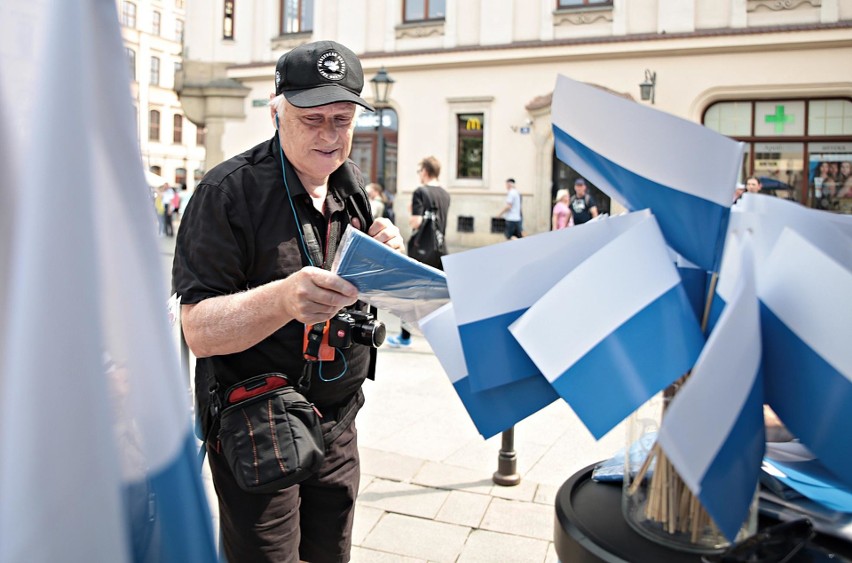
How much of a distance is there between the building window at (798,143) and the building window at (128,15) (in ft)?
50.0

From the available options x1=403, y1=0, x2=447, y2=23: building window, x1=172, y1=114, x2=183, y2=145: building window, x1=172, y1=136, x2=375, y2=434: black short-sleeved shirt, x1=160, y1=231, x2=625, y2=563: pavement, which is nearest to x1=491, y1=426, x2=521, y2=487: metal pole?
x1=160, y1=231, x2=625, y2=563: pavement

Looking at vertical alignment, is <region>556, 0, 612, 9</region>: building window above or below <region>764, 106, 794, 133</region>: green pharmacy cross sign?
above

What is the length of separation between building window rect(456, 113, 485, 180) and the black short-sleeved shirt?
15.6m

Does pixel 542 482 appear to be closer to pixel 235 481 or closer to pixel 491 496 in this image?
pixel 491 496

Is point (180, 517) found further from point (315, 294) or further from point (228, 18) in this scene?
point (228, 18)

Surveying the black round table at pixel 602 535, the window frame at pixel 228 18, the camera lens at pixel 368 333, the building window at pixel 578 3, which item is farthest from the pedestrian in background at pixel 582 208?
the window frame at pixel 228 18

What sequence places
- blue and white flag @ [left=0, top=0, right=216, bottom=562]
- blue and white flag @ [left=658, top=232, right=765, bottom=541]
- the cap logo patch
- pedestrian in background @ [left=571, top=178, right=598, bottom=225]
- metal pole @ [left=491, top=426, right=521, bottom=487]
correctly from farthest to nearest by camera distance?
pedestrian in background @ [left=571, top=178, right=598, bottom=225] < metal pole @ [left=491, top=426, right=521, bottom=487] < the cap logo patch < blue and white flag @ [left=0, top=0, right=216, bottom=562] < blue and white flag @ [left=658, top=232, right=765, bottom=541]

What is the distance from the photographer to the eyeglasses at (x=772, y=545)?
950mm

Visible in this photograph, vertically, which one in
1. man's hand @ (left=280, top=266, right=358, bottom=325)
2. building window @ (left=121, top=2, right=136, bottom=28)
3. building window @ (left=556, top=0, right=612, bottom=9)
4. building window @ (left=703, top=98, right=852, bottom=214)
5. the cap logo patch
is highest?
building window @ (left=556, top=0, right=612, bottom=9)

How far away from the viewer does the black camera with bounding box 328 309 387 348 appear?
5.89 ft

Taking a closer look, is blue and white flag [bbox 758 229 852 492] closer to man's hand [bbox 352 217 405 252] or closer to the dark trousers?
man's hand [bbox 352 217 405 252]

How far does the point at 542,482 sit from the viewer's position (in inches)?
154

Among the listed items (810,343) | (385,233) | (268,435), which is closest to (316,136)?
(385,233)

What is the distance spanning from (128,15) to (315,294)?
1.97 ft
